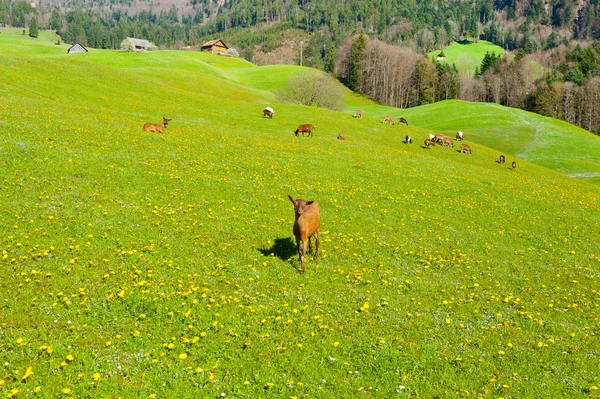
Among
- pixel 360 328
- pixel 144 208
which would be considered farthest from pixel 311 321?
pixel 144 208

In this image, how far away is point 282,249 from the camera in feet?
62.7

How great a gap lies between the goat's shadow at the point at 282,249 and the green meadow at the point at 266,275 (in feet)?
0.39

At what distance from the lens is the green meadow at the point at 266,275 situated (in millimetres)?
10828

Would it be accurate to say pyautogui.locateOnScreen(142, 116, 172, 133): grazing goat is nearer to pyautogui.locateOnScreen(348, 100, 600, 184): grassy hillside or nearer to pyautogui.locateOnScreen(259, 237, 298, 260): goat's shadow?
pyautogui.locateOnScreen(259, 237, 298, 260): goat's shadow

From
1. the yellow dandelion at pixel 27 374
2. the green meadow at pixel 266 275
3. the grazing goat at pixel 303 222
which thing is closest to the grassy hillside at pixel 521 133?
the green meadow at pixel 266 275

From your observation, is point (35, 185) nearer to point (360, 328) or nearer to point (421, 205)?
point (360, 328)

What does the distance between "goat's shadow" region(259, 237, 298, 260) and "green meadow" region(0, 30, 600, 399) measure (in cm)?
12

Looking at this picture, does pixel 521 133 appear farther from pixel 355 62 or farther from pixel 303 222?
pixel 303 222

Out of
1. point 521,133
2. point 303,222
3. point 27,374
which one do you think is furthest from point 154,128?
point 521,133

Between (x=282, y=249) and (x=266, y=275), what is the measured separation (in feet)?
10.0

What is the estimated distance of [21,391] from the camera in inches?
358

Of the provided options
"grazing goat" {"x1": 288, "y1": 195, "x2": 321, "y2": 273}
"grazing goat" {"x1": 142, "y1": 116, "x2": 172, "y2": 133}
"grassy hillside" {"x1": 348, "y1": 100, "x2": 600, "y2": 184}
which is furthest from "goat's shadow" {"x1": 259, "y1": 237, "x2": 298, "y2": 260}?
"grassy hillside" {"x1": 348, "y1": 100, "x2": 600, "y2": 184}

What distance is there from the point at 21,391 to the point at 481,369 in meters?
12.0

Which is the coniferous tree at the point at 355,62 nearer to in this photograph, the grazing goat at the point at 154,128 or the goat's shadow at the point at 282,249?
the grazing goat at the point at 154,128
